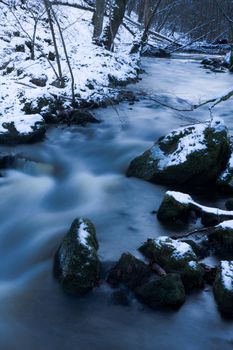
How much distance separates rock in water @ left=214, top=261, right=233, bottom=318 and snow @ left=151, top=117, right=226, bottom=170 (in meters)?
2.82

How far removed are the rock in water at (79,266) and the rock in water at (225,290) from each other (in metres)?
1.22

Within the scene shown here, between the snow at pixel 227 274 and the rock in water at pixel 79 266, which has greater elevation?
the snow at pixel 227 274

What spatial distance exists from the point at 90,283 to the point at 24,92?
22.4 ft

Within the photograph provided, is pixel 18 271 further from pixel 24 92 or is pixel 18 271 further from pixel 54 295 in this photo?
pixel 24 92

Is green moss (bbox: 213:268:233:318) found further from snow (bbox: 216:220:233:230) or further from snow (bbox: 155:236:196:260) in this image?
snow (bbox: 216:220:233:230)

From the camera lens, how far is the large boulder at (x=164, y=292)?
13.9 ft

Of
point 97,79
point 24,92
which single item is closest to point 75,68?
point 97,79

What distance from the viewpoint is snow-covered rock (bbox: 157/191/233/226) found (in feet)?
18.8

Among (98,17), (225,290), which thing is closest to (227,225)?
(225,290)

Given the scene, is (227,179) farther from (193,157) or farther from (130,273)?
(130,273)

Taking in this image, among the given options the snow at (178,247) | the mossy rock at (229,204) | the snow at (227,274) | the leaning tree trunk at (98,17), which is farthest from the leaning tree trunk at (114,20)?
the snow at (227,274)

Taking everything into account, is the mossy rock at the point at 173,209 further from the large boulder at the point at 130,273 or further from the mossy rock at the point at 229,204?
the large boulder at the point at 130,273

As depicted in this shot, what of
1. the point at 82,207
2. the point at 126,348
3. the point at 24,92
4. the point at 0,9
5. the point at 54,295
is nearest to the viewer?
the point at 126,348

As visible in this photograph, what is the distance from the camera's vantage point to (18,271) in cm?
502
